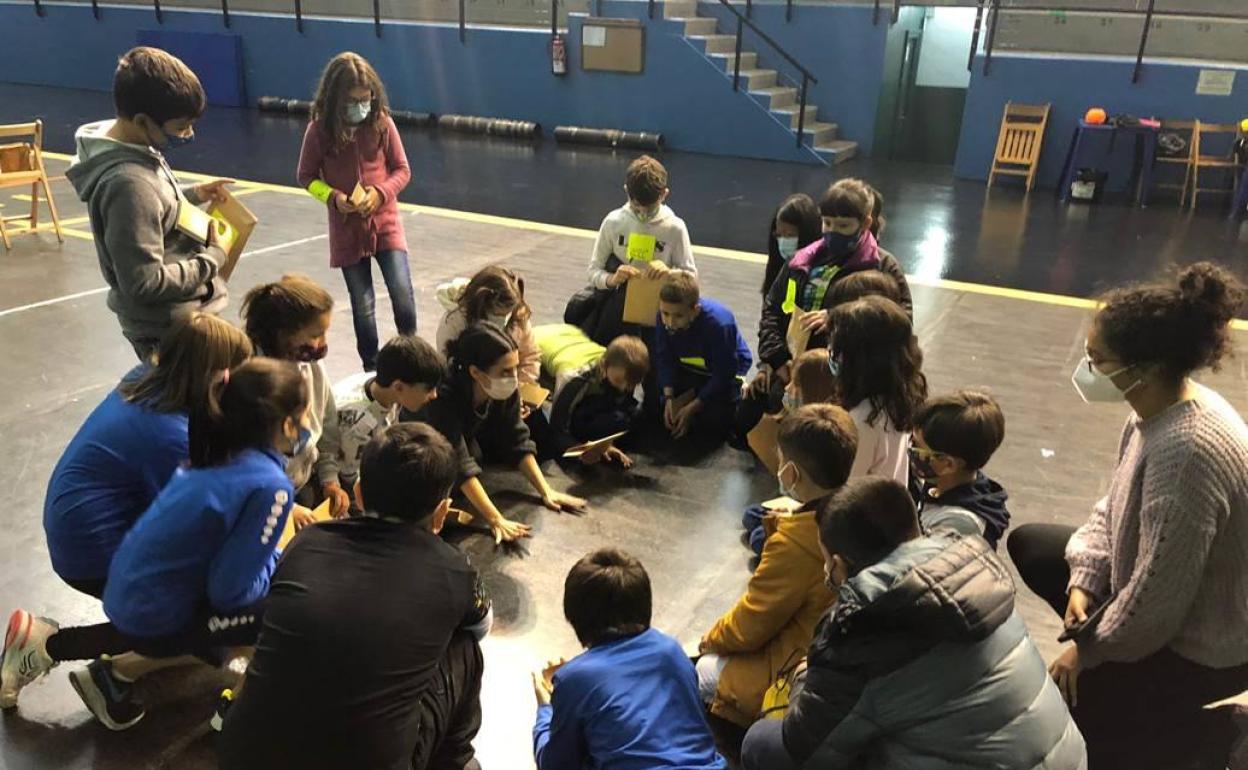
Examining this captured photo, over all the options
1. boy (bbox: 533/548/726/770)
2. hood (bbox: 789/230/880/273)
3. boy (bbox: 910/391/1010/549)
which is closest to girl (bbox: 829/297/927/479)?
boy (bbox: 910/391/1010/549)

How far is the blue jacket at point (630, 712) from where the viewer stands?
6.29 feet

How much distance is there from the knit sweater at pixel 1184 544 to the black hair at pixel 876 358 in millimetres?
770

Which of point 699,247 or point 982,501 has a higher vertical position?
point 982,501

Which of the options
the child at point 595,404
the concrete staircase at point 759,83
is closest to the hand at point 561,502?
the child at point 595,404

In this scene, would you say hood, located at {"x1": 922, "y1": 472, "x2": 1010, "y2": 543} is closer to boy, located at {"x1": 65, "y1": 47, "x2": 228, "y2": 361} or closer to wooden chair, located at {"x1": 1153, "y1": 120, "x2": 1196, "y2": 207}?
boy, located at {"x1": 65, "y1": 47, "x2": 228, "y2": 361}

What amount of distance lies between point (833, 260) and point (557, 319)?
2.16 meters

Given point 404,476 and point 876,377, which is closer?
point 404,476

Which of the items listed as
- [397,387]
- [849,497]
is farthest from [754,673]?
[397,387]

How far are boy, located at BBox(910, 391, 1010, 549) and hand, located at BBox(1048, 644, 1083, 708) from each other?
365mm

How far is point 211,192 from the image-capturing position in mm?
3395

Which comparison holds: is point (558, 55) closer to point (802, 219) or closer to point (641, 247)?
point (641, 247)

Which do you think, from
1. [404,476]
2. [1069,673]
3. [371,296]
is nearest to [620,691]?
[404,476]

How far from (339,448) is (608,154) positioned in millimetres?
9995

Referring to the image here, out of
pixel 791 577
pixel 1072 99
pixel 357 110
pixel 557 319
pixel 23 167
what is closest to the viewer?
pixel 791 577
